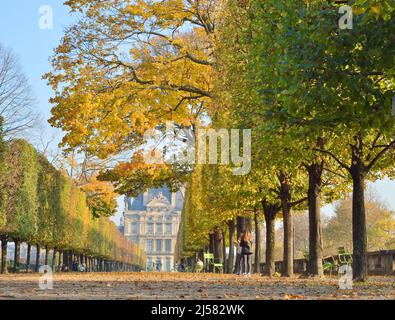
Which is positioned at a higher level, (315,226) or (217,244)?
(217,244)

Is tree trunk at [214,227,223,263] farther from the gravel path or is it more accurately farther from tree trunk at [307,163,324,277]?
the gravel path

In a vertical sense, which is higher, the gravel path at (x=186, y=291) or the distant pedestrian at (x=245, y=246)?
the distant pedestrian at (x=245, y=246)

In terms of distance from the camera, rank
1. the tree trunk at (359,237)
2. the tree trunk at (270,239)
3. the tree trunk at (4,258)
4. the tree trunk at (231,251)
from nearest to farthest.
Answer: the tree trunk at (359,237) < the tree trunk at (4,258) < the tree trunk at (270,239) < the tree trunk at (231,251)

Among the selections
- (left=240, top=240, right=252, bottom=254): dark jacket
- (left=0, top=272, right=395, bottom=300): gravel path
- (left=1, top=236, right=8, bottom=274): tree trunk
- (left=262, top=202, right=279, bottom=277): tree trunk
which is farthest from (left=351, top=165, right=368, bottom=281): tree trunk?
(left=1, top=236, right=8, bottom=274): tree trunk

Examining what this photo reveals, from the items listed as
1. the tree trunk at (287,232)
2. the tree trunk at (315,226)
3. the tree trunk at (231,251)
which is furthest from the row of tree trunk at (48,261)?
the tree trunk at (315,226)

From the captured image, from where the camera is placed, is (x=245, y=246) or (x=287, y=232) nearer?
(x=245, y=246)

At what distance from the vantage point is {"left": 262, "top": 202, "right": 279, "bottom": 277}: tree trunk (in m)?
32.3

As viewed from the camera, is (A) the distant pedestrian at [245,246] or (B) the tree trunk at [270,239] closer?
(A) the distant pedestrian at [245,246]

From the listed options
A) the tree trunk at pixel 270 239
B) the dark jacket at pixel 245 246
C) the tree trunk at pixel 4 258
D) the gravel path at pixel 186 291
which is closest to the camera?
the gravel path at pixel 186 291

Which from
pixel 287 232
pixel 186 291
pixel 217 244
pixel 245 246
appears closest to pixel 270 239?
pixel 287 232

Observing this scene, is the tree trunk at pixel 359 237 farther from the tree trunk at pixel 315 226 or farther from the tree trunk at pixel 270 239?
the tree trunk at pixel 270 239

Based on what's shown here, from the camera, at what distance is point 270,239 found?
34031 mm

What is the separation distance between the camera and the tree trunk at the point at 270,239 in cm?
3228

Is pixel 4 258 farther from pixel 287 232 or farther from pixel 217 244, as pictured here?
pixel 217 244
